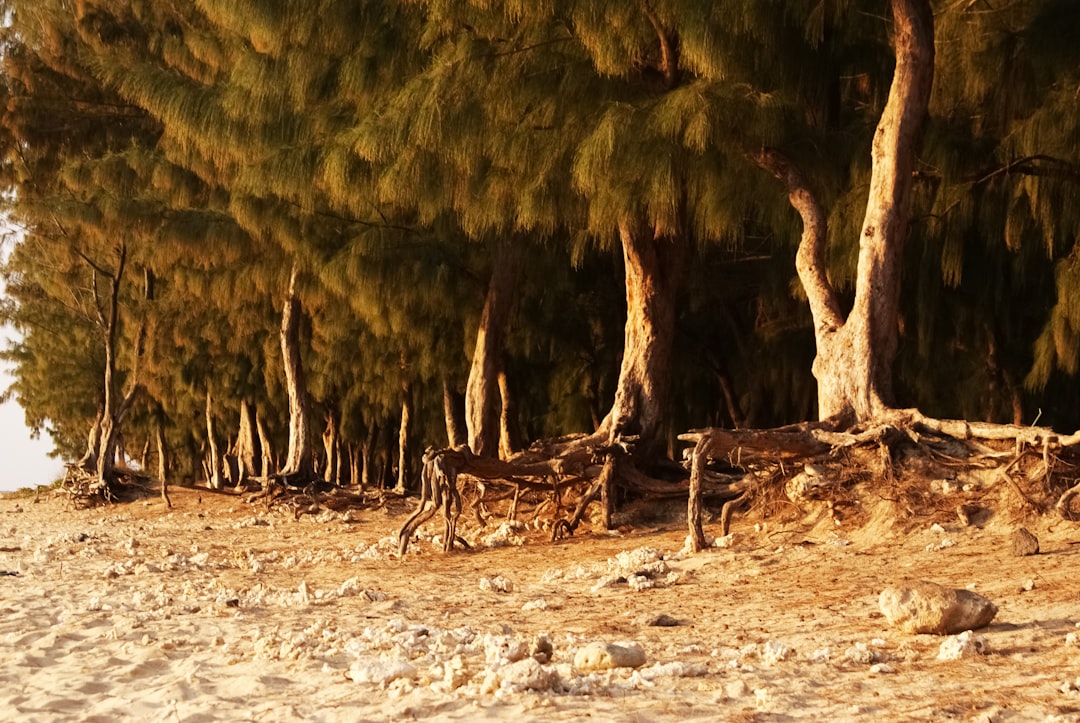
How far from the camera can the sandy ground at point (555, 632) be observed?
459 centimetres

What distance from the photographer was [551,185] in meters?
10.8

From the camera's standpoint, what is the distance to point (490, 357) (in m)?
14.8

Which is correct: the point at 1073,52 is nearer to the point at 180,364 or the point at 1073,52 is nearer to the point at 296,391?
the point at 296,391

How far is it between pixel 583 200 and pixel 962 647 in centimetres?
671

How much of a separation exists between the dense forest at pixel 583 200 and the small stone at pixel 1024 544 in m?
1.38

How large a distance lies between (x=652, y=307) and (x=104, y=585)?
576 centimetres

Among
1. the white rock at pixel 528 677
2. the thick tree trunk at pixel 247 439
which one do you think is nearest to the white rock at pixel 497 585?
the white rock at pixel 528 677

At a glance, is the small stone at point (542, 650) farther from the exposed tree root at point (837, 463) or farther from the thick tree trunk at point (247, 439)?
the thick tree trunk at point (247, 439)

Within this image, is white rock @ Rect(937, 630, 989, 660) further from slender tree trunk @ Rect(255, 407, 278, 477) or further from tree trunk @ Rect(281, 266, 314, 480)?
slender tree trunk @ Rect(255, 407, 278, 477)

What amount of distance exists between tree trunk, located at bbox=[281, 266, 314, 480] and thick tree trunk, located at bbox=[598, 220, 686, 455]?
7.53 m

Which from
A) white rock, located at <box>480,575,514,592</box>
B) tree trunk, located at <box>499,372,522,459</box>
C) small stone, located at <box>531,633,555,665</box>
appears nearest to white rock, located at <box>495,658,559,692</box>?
small stone, located at <box>531,633,555,665</box>

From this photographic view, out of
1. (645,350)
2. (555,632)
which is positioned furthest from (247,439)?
(555,632)

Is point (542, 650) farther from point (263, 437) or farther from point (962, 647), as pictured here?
point (263, 437)

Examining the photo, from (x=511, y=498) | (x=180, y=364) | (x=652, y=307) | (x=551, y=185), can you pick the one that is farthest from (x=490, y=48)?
(x=180, y=364)
